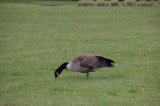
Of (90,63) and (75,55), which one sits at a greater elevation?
(90,63)

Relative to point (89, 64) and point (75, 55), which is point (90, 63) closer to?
point (89, 64)

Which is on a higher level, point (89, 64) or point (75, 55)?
point (89, 64)

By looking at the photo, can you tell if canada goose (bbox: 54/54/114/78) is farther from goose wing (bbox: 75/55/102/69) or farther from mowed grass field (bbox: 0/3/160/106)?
mowed grass field (bbox: 0/3/160/106)

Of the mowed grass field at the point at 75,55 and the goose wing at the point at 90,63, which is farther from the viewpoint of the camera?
the goose wing at the point at 90,63

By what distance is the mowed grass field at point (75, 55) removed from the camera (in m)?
11.6

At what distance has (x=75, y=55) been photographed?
18.8m

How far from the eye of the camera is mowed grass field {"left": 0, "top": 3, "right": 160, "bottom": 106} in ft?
38.1

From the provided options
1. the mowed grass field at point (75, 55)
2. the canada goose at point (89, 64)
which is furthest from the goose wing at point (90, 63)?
the mowed grass field at point (75, 55)

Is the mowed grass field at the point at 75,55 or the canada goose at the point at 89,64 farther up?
the canada goose at the point at 89,64

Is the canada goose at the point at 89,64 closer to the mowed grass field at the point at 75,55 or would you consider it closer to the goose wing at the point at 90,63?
the goose wing at the point at 90,63

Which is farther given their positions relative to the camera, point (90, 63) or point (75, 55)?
point (75, 55)

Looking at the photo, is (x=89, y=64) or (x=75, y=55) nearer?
(x=89, y=64)

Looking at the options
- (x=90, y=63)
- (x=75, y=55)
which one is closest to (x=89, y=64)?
(x=90, y=63)

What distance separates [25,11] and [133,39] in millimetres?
18227
